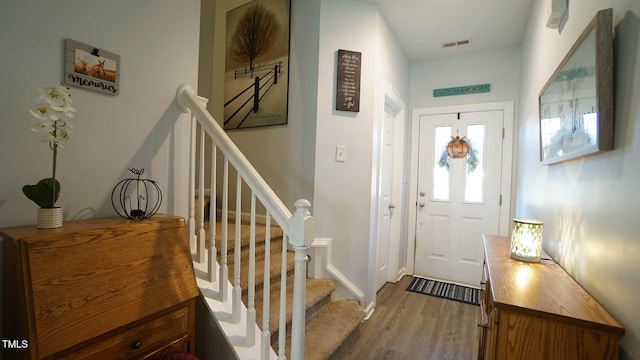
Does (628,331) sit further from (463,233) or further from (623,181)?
(463,233)

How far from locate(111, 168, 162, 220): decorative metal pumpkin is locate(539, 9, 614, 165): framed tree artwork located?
1.82 m

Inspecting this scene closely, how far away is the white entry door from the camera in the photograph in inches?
122

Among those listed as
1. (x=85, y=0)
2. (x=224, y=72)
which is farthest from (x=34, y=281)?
(x=224, y=72)

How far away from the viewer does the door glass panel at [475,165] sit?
3138 millimetres

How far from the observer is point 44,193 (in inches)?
38.5

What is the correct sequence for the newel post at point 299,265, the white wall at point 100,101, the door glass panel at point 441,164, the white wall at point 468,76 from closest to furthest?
the white wall at point 100,101 < the newel post at point 299,265 < the white wall at point 468,76 < the door glass panel at point 441,164

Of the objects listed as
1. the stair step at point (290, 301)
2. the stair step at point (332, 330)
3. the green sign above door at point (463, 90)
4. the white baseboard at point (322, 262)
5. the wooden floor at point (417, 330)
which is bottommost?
the wooden floor at point (417, 330)

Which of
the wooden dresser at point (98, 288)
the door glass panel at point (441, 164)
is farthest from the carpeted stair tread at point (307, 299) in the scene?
the door glass panel at point (441, 164)

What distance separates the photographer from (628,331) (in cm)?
75

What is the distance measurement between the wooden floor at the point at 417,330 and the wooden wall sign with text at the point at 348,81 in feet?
6.07

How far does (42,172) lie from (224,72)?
208cm

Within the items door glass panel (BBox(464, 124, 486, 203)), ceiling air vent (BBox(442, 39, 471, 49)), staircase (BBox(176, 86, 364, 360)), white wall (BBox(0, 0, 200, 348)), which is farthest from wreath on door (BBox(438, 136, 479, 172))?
white wall (BBox(0, 0, 200, 348))

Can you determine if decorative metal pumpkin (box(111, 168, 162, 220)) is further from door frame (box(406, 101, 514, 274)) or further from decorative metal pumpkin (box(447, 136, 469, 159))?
decorative metal pumpkin (box(447, 136, 469, 159))

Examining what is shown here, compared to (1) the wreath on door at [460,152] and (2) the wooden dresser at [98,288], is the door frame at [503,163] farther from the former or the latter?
(2) the wooden dresser at [98,288]
